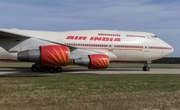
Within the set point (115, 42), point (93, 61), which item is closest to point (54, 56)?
point (93, 61)

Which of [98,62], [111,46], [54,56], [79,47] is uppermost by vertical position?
[111,46]

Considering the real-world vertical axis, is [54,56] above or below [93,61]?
above

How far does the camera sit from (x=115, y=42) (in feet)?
63.6

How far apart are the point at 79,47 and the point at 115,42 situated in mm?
4026

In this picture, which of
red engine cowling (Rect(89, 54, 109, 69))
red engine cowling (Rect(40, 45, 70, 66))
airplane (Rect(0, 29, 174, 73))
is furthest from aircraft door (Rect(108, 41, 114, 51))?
red engine cowling (Rect(40, 45, 70, 66))

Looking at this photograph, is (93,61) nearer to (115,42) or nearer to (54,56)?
(54,56)

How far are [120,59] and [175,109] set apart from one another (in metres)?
15.1

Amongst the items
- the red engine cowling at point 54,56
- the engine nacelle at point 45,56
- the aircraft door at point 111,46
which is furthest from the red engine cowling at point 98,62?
the aircraft door at point 111,46

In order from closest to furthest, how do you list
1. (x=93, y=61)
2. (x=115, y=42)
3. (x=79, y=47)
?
(x=93, y=61), (x=79, y=47), (x=115, y=42)

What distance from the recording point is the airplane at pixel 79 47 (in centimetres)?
1365

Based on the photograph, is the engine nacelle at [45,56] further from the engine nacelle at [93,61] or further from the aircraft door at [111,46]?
the aircraft door at [111,46]

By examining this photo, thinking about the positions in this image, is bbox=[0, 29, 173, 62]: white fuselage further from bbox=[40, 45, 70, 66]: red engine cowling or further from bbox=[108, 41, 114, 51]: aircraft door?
bbox=[40, 45, 70, 66]: red engine cowling

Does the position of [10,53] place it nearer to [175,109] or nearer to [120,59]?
[120,59]

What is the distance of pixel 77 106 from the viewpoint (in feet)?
17.1
